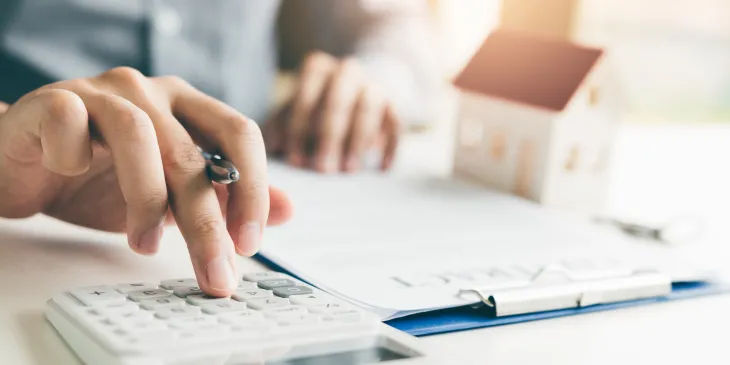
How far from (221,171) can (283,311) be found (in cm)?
11

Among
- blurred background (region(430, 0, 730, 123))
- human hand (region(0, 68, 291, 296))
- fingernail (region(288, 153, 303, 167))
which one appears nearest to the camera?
human hand (region(0, 68, 291, 296))

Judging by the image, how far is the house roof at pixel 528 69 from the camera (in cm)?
74

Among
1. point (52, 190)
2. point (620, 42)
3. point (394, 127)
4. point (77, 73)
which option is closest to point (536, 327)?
point (52, 190)

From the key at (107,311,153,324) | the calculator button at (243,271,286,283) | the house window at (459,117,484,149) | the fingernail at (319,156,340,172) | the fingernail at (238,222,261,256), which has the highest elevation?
the house window at (459,117,484,149)

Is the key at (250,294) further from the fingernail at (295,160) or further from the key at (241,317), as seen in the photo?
the fingernail at (295,160)

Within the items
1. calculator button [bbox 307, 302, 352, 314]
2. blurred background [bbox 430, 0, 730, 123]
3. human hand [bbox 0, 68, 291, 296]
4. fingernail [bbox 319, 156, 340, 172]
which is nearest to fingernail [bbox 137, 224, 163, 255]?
human hand [bbox 0, 68, 291, 296]

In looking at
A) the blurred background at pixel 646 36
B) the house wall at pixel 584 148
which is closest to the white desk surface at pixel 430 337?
the house wall at pixel 584 148

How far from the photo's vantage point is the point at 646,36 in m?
2.21

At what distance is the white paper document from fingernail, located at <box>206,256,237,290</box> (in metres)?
0.07

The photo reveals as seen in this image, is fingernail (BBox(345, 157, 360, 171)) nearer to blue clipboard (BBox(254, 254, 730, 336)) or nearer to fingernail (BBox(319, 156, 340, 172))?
fingernail (BBox(319, 156, 340, 172))

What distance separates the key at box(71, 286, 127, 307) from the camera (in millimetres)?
369

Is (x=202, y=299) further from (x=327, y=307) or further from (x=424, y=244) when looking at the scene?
(x=424, y=244)

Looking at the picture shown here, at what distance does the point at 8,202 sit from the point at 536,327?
36cm

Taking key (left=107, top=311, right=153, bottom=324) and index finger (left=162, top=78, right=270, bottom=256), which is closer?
key (left=107, top=311, right=153, bottom=324)
